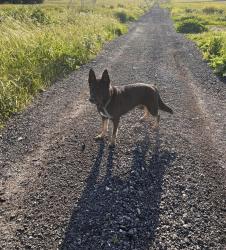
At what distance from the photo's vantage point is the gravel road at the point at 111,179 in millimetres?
4656

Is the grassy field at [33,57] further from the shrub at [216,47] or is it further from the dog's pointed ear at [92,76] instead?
the shrub at [216,47]

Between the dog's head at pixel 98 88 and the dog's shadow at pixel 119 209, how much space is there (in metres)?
1.43

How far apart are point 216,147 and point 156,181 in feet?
7.17

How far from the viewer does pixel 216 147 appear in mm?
7348

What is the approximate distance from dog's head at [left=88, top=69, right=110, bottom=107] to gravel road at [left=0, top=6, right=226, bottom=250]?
4.70 ft

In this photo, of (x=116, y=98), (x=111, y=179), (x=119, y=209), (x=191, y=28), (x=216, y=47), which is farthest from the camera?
(x=191, y=28)

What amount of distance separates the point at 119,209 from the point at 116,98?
242 centimetres

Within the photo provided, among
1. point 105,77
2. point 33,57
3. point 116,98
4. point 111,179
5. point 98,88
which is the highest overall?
point 105,77

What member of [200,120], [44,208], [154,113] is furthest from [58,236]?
[200,120]

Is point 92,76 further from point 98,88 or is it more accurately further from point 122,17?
point 122,17

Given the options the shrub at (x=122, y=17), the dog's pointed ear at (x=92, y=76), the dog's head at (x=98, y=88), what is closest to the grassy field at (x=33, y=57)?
the dog's head at (x=98, y=88)

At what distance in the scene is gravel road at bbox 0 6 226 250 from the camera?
466 cm

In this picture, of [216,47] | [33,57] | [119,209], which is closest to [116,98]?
[119,209]

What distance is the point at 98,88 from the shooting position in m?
5.73
